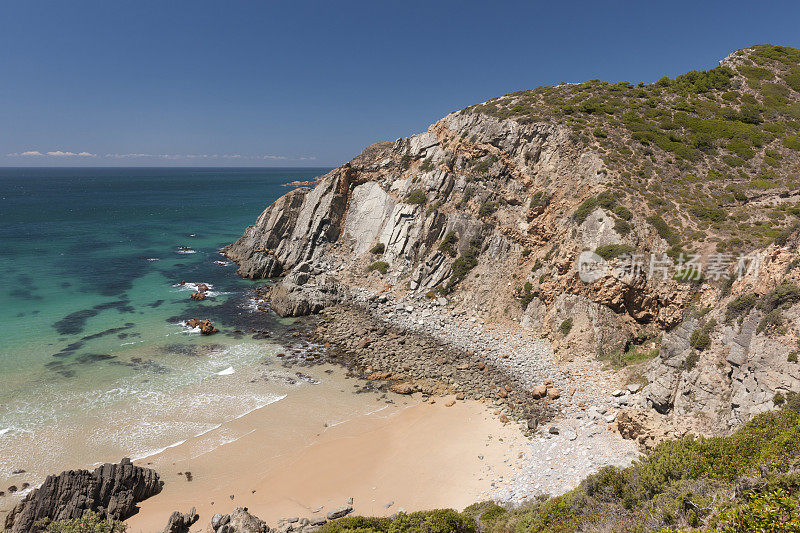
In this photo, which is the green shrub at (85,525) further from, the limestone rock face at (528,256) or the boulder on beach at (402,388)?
the limestone rock face at (528,256)

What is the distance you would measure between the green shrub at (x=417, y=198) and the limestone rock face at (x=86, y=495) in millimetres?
35912

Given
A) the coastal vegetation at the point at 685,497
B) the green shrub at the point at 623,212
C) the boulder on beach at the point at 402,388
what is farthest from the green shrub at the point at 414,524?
the green shrub at the point at 623,212

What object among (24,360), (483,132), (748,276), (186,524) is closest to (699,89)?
(483,132)

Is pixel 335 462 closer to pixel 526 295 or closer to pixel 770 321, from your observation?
pixel 526 295

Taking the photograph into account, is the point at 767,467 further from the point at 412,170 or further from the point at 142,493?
the point at 412,170

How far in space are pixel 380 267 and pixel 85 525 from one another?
108 ft

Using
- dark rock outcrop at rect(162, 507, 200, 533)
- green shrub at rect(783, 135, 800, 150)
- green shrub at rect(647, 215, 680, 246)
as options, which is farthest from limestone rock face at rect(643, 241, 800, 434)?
dark rock outcrop at rect(162, 507, 200, 533)

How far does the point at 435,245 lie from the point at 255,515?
3124 centimetres

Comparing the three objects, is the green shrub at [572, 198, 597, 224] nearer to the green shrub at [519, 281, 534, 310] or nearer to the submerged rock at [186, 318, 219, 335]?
the green shrub at [519, 281, 534, 310]

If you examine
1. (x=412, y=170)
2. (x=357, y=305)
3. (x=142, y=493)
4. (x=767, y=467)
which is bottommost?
(x=142, y=493)

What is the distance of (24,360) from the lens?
98.7 ft

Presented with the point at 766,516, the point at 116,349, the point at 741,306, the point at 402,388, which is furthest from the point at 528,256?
the point at 116,349

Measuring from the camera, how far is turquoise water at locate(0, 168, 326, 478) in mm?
22906

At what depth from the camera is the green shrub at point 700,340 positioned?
793 inches
